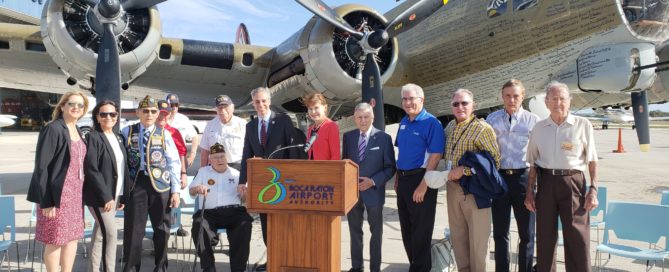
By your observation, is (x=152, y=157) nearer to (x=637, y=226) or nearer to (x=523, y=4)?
(x=637, y=226)

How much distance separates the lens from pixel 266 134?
393 centimetres

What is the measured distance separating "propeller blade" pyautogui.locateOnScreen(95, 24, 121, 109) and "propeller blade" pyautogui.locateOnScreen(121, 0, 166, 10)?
87 centimetres

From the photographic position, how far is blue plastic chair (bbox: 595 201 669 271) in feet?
11.2

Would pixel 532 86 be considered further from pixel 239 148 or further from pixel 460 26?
pixel 239 148

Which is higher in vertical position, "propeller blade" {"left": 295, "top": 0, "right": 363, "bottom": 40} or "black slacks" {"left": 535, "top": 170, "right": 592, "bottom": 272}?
"propeller blade" {"left": 295, "top": 0, "right": 363, "bottom": 40}

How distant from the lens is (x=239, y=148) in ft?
15.8

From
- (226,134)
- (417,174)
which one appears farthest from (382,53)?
(417,174)

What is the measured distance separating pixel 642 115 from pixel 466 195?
20.5ft

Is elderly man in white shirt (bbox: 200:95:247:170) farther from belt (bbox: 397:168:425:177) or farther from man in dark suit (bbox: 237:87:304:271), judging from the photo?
belt (bbox: 397:168:425:177)

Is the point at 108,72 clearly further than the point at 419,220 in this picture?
Yes

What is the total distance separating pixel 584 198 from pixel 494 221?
2.31 ft

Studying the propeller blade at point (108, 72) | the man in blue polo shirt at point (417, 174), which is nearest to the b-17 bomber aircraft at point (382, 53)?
the propeller blade at point (108, 72)

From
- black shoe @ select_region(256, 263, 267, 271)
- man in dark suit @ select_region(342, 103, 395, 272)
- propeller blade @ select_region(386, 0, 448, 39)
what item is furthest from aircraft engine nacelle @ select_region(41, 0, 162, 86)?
man in dark suit @ select_region(342, 103, 395, 272)

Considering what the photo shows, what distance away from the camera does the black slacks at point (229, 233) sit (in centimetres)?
360
